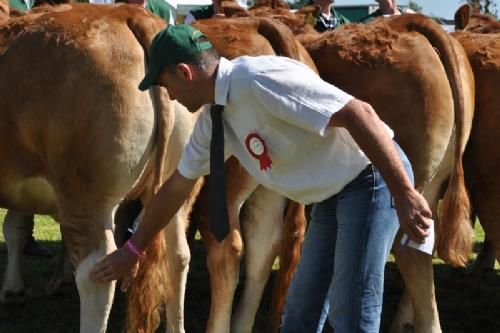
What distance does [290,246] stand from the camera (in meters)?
5.61

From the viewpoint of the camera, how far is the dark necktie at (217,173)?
3730 millimetres

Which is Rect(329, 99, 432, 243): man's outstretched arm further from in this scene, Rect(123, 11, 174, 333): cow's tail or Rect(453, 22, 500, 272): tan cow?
Rect(453, 22, 500, 272): tan cow

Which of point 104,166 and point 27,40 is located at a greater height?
point 27,40

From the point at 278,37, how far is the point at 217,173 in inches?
90.8

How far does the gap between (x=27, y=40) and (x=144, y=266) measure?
1381 millimetres

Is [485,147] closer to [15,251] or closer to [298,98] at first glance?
[298,98]

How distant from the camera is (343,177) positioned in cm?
378

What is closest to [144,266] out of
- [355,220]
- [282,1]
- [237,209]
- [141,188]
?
[141,188]

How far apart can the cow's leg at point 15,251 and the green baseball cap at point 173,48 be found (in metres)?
3.60

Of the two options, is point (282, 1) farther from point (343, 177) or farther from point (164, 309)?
point (343, 177)

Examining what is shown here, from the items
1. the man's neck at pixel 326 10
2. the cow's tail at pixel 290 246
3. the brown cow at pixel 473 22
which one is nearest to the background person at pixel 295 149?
the cow's tail at pixel 290 246

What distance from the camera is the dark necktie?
373cm

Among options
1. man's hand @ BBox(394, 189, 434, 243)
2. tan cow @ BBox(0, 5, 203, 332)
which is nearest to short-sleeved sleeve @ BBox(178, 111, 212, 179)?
man's hand @ BBox(394, 189, 434, 243)

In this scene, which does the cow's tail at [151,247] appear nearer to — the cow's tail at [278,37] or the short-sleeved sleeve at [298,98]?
the cow's tail at [278,37]
